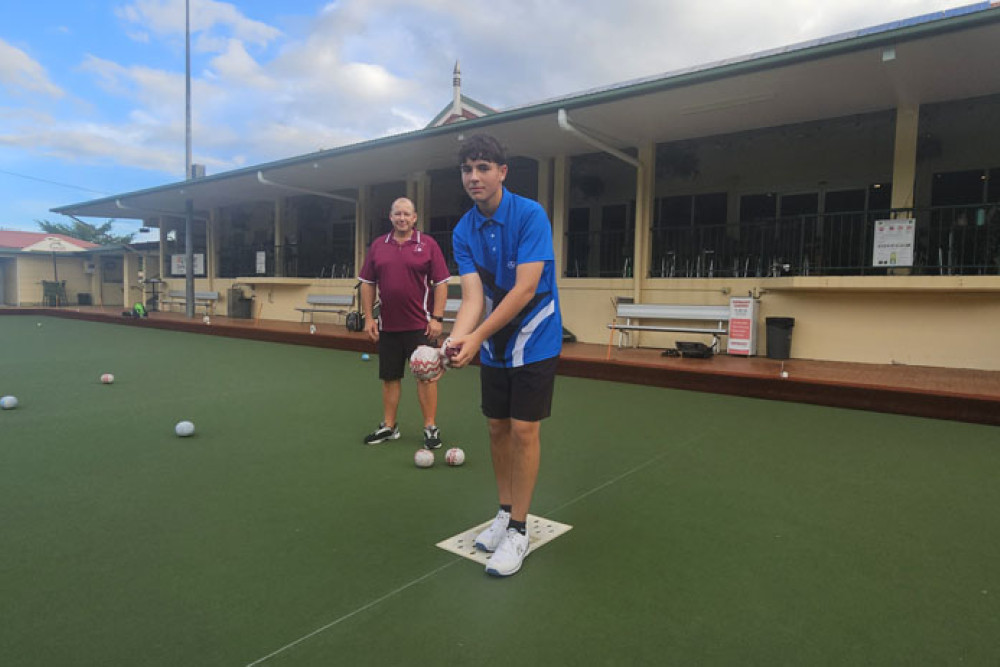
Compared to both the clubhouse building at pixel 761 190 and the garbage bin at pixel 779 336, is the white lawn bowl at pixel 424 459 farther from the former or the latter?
the garbage bin at pixel 779 336

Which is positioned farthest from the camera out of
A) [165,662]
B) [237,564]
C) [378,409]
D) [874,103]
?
[874,103]

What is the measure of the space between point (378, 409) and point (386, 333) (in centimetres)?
123

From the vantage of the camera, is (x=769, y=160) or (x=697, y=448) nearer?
(x=697, y=448)

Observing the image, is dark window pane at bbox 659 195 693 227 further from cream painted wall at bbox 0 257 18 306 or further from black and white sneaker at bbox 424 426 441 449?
cream painted wall at bbox 0 257 18 306

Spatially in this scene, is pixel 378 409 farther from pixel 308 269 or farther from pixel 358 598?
pixel 308 269

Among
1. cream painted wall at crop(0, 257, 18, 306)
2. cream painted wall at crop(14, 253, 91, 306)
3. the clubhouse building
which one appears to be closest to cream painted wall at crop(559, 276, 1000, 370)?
the clubhouse building

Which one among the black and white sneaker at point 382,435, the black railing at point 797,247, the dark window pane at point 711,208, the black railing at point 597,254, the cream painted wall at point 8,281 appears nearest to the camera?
the black and white sneaker at point 382,435

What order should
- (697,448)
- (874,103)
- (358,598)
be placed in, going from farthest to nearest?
(874,103) → (697,448) → (358,598)

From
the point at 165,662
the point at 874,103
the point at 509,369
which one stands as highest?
the point at 874,103

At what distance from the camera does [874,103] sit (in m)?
7.13

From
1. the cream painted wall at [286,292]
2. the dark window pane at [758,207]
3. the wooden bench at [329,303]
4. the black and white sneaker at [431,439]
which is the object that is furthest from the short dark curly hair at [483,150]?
the cream painted wall at [286,292]

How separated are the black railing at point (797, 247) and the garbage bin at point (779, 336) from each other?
0.83m

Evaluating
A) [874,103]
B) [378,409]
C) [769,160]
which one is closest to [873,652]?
[378,409]

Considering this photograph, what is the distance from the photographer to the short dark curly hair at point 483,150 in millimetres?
2199
